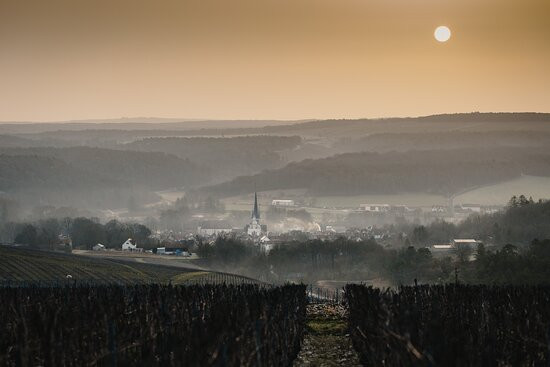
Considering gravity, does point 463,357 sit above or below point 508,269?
above

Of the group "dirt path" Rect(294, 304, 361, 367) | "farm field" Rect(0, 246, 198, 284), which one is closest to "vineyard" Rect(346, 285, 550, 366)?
"dirt path" Rect(294, 304, 361, 367)

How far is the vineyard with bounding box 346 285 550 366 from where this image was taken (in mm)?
29703

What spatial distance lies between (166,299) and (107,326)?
15.7 m

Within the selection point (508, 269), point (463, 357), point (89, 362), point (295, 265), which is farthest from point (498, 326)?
point (295, 265)

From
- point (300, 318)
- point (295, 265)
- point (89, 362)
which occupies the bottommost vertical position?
point (295, 265)

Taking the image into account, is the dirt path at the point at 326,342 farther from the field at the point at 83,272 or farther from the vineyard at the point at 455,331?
the field at the point at 83,272

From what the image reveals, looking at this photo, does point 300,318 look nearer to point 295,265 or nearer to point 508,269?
point 508,269

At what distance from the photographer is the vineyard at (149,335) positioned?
3025cm

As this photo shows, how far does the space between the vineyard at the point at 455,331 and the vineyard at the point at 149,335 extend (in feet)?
10.3

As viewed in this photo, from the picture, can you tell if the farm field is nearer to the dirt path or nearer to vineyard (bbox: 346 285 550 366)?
the dirt path

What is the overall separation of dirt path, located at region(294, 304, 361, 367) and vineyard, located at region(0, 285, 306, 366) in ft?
2.77

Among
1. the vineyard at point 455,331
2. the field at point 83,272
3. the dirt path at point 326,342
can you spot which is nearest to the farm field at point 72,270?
the field at point 83,272

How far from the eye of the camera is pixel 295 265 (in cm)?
16725

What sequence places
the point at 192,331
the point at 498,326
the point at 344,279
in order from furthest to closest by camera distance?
the point at 344,279 < the point at 498,326 < the point at 192,331
